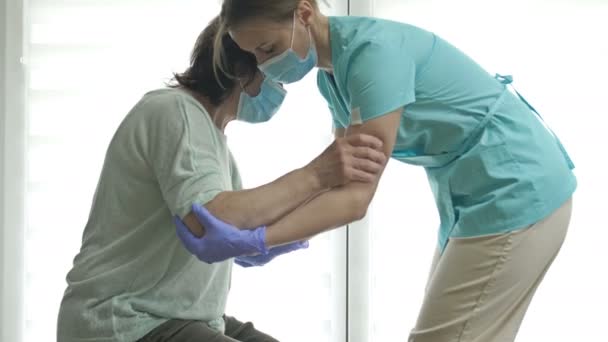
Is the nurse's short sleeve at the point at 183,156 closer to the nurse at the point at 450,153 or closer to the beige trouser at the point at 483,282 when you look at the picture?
the nurse at the point at 450,153

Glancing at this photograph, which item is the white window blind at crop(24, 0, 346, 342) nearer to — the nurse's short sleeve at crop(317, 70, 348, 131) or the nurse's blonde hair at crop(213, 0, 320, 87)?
the nurse's short sleeve at crop(317, 70, 348, 131)

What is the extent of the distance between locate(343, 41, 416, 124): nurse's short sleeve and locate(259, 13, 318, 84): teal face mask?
0.41ft

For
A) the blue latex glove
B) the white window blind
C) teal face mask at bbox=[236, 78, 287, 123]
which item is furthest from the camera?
the white window blind

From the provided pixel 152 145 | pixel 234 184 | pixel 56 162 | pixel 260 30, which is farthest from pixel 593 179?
pixel 56 162

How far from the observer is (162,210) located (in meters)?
1.42

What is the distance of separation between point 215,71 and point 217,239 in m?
0.38

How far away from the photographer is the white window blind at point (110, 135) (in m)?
2.37

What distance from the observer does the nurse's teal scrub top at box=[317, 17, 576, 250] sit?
53.9 inches

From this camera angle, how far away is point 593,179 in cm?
226

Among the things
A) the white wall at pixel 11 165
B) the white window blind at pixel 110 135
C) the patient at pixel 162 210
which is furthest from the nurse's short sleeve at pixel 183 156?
the white wall at pixel 11 165

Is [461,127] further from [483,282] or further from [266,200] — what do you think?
[266,200]

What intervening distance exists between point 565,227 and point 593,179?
0.89 metres

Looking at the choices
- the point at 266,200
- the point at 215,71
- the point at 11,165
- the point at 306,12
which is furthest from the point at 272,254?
the point at 11,165

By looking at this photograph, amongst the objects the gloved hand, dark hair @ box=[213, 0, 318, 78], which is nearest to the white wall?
the gloved hand
